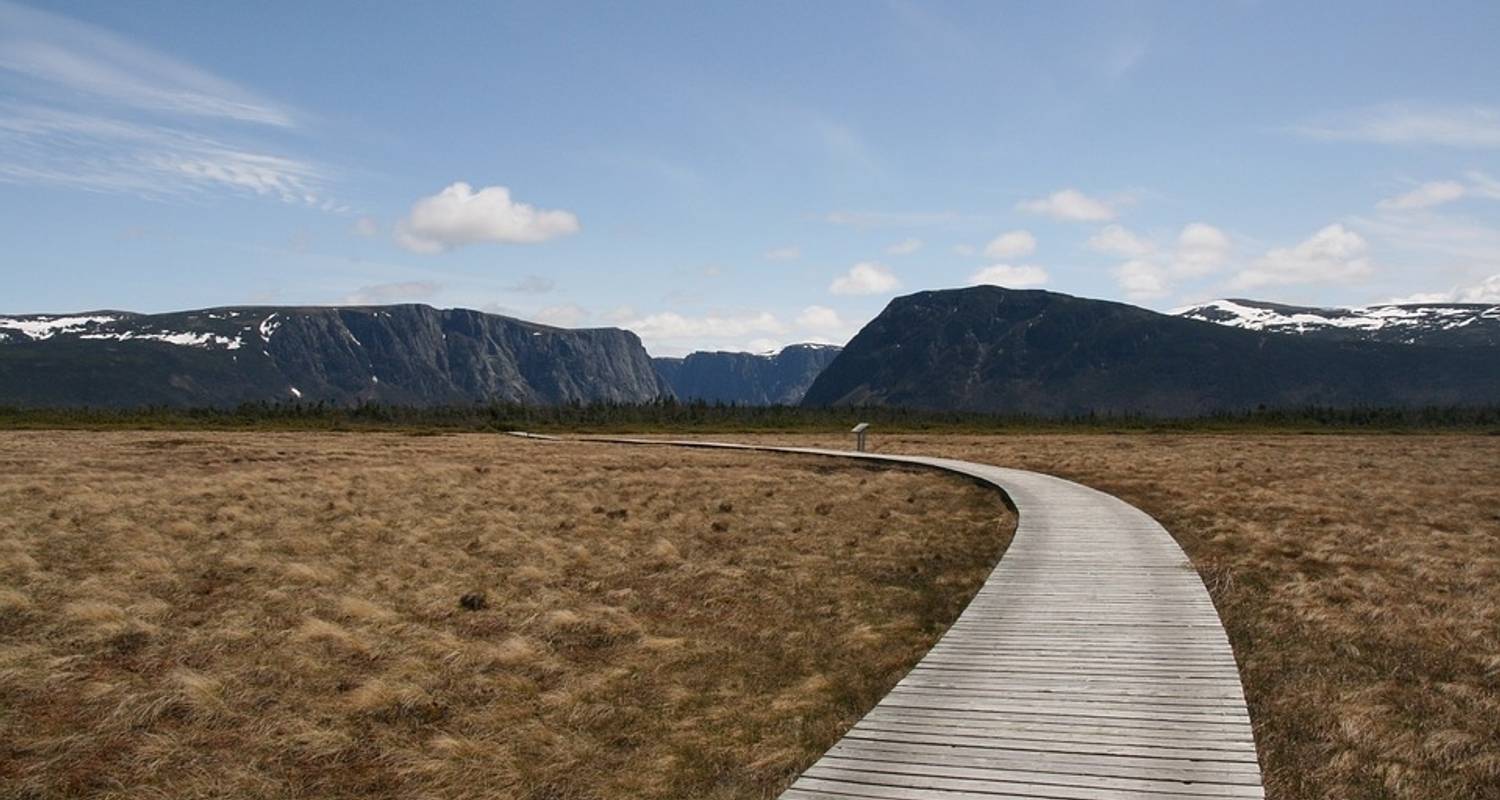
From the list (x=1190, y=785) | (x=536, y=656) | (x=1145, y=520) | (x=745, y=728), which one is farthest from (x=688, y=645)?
(x=1145, y=520)

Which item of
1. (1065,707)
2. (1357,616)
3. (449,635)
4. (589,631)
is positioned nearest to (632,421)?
(589,631)

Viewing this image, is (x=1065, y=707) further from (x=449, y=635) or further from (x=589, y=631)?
(x=449, y=635)

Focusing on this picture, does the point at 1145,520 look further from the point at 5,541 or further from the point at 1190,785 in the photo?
the point at 5,541

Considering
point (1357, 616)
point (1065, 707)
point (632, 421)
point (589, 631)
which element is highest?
point (632, 421)

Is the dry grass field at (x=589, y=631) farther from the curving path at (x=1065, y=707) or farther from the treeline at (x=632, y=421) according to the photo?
the treeline at (x=632, y=421)

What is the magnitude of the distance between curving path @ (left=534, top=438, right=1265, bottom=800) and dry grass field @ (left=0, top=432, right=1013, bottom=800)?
1.19 meters

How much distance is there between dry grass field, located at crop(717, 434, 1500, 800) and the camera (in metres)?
9.18

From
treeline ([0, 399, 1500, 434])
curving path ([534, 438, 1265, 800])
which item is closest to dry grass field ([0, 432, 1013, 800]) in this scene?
curving path ([534, 438, 1265, 800])

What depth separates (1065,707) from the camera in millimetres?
9516

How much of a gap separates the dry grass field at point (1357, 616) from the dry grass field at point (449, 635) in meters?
4.62

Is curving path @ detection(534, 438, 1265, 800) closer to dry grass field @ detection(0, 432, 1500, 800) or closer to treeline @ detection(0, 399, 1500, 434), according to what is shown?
dry grass field @ detection(0, 432, 1500, 800)

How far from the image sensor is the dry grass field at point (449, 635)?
9.49 metres

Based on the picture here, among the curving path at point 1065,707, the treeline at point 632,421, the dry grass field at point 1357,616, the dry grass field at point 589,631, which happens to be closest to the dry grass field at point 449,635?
the dry grass field at point 589,631

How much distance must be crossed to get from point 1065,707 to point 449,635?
925 cm
